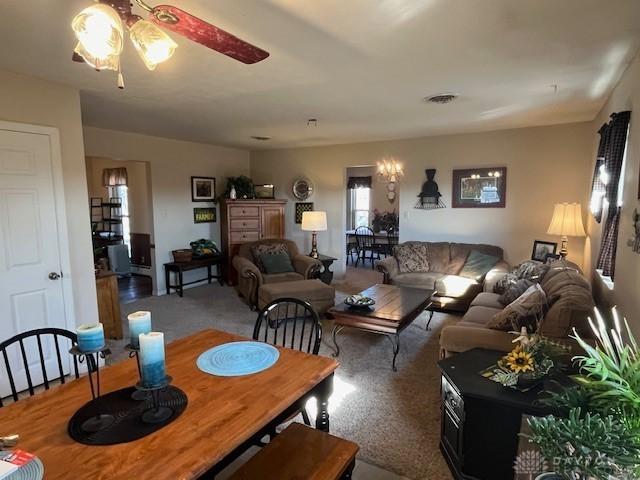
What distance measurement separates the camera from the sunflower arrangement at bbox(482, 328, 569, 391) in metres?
1.92

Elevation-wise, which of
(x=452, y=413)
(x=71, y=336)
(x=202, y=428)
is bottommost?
(x=452, y=413)

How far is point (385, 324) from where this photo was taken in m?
3.38

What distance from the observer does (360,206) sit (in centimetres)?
1038

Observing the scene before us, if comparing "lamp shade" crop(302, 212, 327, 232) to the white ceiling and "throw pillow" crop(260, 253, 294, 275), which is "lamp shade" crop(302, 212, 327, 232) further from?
the white ceiling

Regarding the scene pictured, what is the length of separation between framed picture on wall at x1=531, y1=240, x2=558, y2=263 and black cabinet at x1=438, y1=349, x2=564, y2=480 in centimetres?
346

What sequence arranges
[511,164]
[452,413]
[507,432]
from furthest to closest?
[511,164] → [452,413] → [507,432]

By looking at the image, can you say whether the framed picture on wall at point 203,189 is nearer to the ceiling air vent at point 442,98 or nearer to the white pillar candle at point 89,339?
the ceiling air vent at point 442,98

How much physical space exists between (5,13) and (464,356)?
10.4ft

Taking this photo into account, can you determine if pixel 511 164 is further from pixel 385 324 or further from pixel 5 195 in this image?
pixel 5 195

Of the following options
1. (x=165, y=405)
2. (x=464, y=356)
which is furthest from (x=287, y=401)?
(x=464, y=356)

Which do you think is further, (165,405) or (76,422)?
(165,405)

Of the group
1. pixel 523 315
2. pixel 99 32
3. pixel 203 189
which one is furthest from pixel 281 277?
pixel 99 32

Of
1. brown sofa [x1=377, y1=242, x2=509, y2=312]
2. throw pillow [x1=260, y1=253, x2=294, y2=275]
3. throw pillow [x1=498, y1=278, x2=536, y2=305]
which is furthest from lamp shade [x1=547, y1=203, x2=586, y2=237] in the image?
throw pillow [x1=260, y1=253, x2=294, y2=275]

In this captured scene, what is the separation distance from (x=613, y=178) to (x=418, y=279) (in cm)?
267
